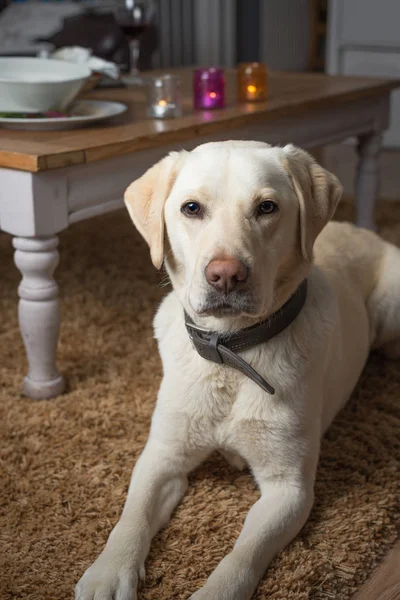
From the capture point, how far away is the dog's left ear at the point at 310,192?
133 centimetres

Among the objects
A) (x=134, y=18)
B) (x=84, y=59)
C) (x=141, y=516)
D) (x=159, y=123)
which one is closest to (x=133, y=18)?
(x=134, y=18)

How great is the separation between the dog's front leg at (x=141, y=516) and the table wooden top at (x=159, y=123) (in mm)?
637

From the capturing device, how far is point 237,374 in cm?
141

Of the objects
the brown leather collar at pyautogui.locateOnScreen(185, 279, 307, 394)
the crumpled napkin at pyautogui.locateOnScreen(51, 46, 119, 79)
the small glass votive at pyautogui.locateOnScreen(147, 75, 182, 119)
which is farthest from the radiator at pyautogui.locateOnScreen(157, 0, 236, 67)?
the brown leather collar at pyautogui.locateOnScreen(185, 279, 307, 394)

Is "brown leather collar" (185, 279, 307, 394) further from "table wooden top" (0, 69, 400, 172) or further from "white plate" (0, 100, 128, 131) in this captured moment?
"white plate" (0, 100, 128, 131)

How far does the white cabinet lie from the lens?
15.3 feet

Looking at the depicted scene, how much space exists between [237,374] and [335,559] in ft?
1.19

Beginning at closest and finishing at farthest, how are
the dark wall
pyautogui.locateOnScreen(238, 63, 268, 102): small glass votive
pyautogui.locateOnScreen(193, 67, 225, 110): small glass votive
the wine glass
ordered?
pyautogui.locateOnScreen(193, 67, 225, 110): small glass votive
pyautogui.locateOnScreen(238, 63, 268, 102): small glass votive
the wine glass
the dark wall

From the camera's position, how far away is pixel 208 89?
2.28 meters

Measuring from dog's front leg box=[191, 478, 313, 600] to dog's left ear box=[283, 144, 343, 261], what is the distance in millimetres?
418

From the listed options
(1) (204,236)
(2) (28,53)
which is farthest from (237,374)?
(2) (28,53)

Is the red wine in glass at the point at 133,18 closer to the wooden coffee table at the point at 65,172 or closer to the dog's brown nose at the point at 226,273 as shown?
the wooden coffee table at the point at 65,172

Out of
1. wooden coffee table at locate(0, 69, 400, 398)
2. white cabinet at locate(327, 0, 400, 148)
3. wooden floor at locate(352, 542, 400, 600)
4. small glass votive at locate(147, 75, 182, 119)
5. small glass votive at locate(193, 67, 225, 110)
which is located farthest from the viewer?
white cabinet at locate(327, 0, 400, 148)

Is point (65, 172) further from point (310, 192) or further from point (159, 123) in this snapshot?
point (310, 192)
